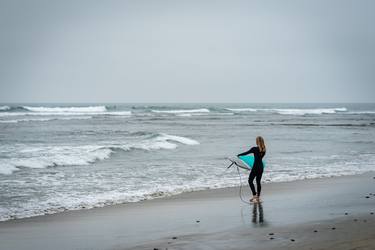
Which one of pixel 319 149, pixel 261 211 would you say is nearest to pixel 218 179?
pixel 261 211

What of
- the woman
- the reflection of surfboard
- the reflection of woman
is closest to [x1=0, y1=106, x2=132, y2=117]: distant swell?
the reflection of surfboard

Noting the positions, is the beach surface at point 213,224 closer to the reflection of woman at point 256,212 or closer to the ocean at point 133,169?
the reflection of woman at point 256,212

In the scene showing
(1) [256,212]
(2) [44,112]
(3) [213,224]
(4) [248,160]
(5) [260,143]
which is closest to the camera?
(3) [213,224]

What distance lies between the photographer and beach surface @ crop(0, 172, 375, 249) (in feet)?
21.7

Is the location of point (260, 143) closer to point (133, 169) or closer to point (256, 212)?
point (256, 212)

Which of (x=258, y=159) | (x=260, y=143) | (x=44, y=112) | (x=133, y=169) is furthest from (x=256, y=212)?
(x=44, y=112)

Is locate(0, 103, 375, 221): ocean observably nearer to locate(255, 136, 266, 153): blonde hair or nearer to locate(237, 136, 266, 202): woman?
locate(237, 136, 266, 202): woman

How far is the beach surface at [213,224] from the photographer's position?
661 cm

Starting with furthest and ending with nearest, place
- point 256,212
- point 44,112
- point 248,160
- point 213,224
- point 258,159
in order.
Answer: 1. point 44,112
2. point 248,160
3. point 258,159
4. point 256,212
5. point 213,224

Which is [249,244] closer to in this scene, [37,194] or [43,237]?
[43,237]

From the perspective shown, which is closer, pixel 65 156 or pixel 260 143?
pixel 260 143

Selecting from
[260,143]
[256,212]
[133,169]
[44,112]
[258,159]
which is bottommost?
[133,169]

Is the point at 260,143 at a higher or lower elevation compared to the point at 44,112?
higher

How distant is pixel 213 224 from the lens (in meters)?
7.90
